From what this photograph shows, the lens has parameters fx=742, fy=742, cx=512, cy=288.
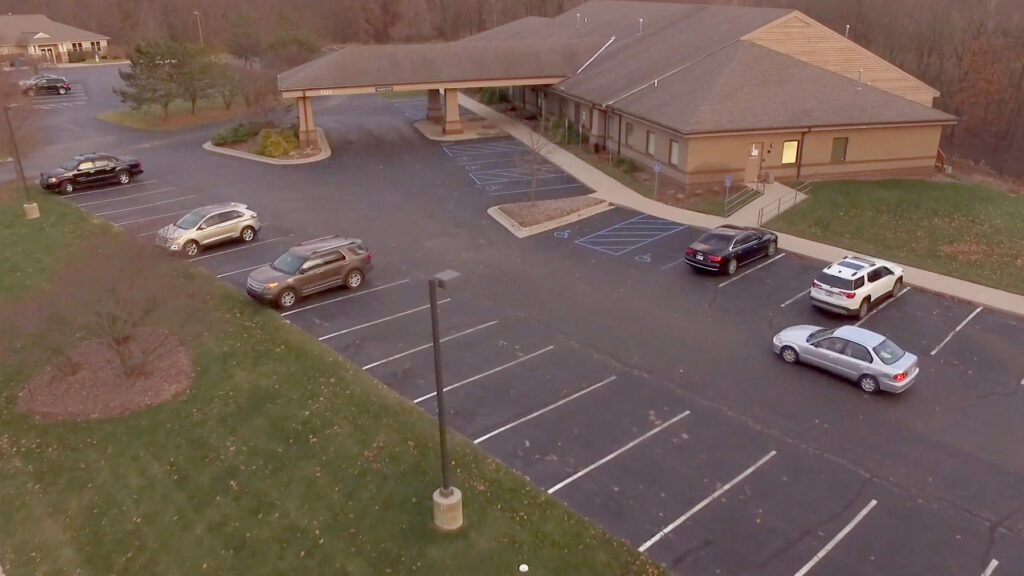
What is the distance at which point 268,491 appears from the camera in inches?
592

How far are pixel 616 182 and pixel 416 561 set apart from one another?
27886 mm

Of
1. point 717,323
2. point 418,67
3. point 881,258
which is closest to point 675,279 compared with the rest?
point 717,323

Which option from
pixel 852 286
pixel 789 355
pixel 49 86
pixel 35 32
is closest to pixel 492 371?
pixel 789 355

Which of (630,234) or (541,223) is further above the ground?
(541,223)

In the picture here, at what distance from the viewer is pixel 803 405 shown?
1791cm

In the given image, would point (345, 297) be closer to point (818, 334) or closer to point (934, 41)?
point (818, 334)

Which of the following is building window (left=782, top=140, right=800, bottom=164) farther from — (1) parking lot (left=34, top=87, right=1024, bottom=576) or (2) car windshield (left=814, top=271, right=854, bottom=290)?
(2) car windshield (left=814, top=271, right=854, bottom=290)

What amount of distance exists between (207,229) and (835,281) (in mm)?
22107

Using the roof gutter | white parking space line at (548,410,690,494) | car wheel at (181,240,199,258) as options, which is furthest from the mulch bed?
the roof gutter

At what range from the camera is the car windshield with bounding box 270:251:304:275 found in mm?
23484

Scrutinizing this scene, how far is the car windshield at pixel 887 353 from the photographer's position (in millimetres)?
18188

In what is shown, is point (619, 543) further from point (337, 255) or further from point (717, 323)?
point (337, 255)

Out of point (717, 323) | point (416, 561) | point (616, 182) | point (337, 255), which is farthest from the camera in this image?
point (616, 182)

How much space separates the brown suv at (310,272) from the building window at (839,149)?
80.7ft
